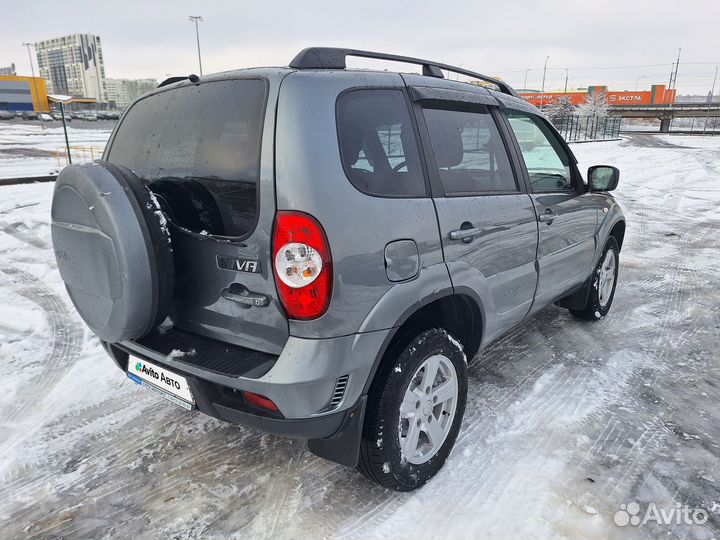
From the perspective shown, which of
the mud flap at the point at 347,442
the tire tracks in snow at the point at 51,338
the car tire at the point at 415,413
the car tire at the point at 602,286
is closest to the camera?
the mud flap at the point at 347,442

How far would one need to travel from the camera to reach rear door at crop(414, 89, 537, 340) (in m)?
2.45

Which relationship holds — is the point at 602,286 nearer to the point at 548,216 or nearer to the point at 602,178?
the point at 602,178

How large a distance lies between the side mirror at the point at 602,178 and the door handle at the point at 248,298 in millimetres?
3006

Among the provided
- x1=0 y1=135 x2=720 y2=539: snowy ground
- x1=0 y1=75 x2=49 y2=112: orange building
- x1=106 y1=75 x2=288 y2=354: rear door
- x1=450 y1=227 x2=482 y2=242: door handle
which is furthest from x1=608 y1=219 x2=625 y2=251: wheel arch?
x1=0 y1=75 x2=49 y2=112: orange building

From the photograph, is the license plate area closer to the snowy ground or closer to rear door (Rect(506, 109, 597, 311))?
the snowy ground

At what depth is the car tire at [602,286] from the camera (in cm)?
436

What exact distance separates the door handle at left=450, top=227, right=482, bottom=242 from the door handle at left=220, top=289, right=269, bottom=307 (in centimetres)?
96

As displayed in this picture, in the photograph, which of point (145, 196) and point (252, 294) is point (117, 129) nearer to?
point (145, 196)

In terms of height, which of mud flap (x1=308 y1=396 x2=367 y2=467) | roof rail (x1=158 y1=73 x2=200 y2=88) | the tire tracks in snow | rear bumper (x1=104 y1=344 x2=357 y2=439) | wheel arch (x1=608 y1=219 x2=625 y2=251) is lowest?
the tire tracks in snow

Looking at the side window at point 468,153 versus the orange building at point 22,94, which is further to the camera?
the orange building at point 22,94

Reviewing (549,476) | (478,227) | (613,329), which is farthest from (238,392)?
Result: (613,329)

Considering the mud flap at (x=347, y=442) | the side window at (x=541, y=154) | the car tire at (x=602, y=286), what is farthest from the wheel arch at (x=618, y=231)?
the mud flap at (x=347, y=442)

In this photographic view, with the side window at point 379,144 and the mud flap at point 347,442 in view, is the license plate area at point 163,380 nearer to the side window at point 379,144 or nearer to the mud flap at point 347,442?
the mud flap at point 347,442

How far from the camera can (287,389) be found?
1.90 metres
